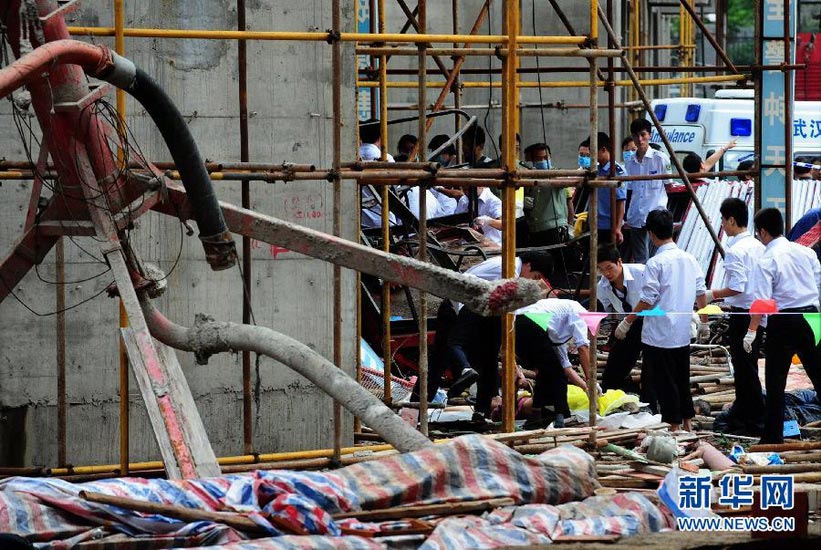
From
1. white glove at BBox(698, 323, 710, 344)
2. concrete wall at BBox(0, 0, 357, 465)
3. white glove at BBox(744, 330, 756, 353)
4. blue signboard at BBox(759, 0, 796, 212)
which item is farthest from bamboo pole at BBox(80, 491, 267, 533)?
white glove at BBox(698, 323, 710, 344)

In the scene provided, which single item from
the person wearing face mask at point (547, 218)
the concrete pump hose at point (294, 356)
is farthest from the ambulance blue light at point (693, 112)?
the concrete pump hose at point (294, 356)

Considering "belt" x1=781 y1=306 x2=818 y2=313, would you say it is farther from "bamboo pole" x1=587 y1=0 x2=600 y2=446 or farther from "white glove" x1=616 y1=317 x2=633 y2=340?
"bamboo pole" x1=587 y1=0 x2=600 y2=446

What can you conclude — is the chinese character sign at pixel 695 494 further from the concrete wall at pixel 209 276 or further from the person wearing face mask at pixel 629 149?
the person wearing face mask at pixel 629 149

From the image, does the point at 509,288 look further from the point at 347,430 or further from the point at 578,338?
the point at 578,338

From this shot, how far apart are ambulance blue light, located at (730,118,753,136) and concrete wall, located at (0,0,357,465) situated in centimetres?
1040

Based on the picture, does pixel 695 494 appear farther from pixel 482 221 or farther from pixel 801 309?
pixel 482 221

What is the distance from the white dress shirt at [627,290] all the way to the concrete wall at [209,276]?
2965 mm

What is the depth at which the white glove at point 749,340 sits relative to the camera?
9.84m

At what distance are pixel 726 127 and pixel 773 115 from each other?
615 centimetres

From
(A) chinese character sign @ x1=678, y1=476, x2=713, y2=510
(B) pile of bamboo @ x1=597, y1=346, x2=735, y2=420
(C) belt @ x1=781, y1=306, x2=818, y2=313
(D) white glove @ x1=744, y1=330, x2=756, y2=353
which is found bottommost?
(B) pile of bamboo @ x1=597, y1=346, x2=735, y2=420

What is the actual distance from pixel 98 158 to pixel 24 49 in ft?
2.68

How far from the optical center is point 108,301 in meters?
8.45

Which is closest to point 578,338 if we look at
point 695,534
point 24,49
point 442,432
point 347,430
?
point 442,432

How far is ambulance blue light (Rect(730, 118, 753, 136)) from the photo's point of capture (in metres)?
18.0
